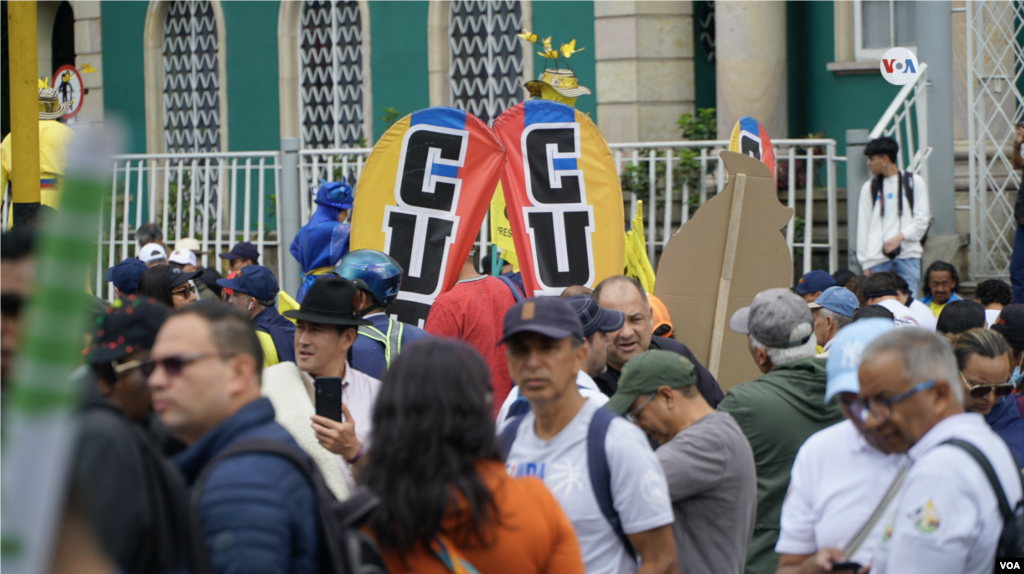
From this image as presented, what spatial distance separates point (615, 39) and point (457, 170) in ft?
24.1

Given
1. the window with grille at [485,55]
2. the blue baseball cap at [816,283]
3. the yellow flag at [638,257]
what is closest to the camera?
the blue baseball cap at [816,283]

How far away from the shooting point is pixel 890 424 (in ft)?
8.23

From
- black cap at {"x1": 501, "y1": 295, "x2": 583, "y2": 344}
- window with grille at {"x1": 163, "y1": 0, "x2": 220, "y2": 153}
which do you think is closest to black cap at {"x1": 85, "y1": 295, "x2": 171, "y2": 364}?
black cap at {"x1": 501, "y1": 295, "x2": 583, "y2": 344}

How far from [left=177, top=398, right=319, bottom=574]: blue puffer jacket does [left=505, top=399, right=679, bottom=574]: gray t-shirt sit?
3.02ft

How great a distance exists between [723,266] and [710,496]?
3.11 m

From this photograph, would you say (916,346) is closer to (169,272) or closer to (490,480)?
(490,480)

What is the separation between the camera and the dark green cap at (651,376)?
3.30 meters

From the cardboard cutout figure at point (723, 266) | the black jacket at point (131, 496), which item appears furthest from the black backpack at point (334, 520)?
the cardboard cutout figure at point (723, 266)

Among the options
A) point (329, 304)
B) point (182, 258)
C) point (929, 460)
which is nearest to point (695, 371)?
point (329, 304)

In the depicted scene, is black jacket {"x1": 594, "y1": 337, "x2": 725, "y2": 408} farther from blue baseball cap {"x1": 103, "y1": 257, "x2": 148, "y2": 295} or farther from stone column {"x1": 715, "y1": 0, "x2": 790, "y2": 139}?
stone column {"x1": 715, "y1": 0, "x2": 790, "y2": 139}

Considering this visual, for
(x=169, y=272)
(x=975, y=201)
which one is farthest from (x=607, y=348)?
(x=975, y=201)

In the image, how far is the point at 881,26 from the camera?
11883 mm

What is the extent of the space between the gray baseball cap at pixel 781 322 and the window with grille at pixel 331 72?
1152cm

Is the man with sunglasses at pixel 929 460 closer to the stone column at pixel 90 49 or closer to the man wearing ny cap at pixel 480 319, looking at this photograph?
the man wearing ny cap at pixel 480 319
